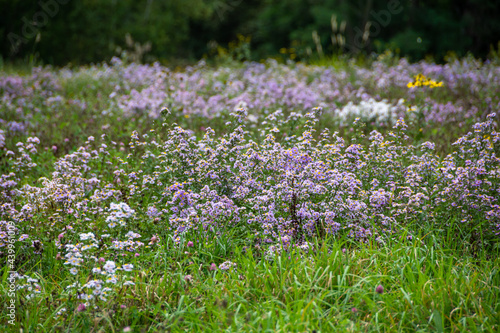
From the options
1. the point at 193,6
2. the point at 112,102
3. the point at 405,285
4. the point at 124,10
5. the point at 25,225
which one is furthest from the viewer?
the point at 193,6

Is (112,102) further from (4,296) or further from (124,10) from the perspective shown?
(124,10)

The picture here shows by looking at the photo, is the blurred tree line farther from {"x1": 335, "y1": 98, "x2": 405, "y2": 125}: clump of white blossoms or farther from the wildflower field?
the wildflower field

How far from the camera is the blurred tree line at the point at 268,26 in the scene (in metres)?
20.8

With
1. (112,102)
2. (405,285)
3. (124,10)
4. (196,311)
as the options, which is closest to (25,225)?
(196,311)

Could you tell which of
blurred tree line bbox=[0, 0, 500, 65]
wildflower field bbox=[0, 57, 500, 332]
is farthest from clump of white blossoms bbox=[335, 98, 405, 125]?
blurred tree line bbox=[0, 0, 500, 65]

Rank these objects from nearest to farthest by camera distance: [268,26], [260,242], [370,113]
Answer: [260,242] < [370,113] < [268,26]

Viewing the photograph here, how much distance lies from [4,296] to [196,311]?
1.56 meters

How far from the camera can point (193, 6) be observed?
27625 mm

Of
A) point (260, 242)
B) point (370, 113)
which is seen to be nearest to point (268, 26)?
point (370, 113)

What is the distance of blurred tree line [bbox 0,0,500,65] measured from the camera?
817 inches

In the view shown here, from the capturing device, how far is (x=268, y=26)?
2877cm

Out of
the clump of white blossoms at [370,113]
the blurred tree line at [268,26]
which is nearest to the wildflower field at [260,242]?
the clump of white blossoms at [370,113]

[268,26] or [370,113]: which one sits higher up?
[268,26]

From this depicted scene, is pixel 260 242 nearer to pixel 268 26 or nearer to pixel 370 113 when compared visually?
pixel 370 113
